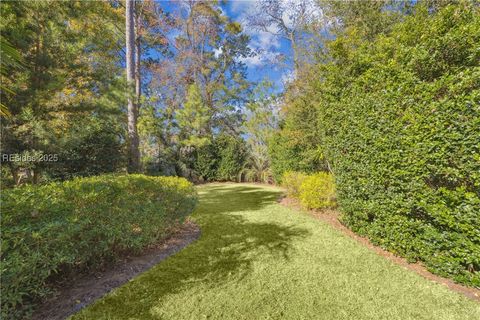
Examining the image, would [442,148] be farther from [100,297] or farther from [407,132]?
[100,297]

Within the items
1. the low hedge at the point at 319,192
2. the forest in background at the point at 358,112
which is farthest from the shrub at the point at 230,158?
the low hedge at the point at 319,192

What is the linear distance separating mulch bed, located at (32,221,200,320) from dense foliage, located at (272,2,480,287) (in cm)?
364

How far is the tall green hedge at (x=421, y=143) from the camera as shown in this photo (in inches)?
99.2

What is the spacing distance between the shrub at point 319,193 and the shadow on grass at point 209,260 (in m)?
1.48

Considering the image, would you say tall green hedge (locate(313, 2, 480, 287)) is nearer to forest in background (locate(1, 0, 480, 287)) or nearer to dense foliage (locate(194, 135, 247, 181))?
forest in background (locate(1, 0, 480, 287))

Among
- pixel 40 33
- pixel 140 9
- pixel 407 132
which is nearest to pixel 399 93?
pixel 407 132

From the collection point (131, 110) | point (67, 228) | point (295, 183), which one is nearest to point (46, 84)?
point (131, 110)

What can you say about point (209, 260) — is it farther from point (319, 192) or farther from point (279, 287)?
point (319, 192)

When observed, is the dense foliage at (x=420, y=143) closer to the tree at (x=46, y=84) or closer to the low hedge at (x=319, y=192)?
the low hedge at (x=319, y=192)

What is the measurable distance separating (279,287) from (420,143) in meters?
2.73

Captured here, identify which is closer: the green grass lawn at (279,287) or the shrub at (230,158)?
the green grass lawn at (279,287)

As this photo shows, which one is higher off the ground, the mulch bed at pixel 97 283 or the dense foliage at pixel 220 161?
the dense foliage at pixel 220 161

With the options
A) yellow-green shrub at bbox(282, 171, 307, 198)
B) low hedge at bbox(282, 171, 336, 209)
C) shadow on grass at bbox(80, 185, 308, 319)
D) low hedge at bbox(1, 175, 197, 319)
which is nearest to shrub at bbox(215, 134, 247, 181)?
yellow-green shrub at bbox(282, 171, 307, 198)

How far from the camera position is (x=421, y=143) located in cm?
289
